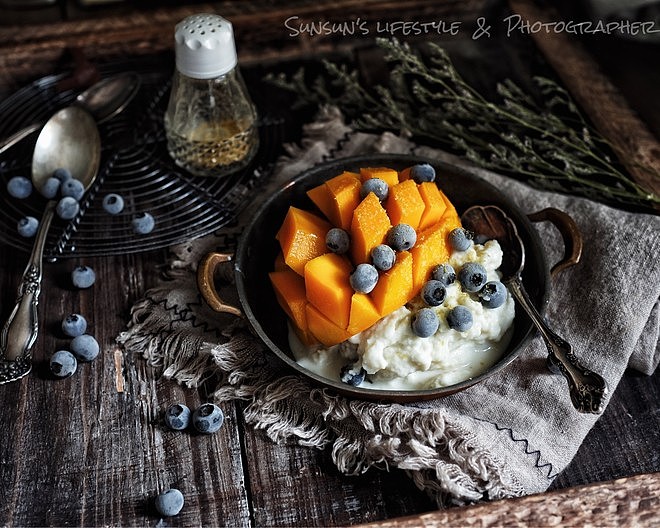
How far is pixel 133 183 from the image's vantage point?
1957 mm

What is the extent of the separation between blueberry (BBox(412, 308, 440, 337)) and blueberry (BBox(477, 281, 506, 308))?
12 cm

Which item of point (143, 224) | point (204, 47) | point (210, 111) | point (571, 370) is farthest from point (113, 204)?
point (571, 370)

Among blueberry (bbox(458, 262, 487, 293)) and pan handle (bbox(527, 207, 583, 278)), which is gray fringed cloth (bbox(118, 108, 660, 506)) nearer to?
pan handle (bbox(527, 207, 583, 278))

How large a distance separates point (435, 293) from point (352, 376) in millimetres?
218

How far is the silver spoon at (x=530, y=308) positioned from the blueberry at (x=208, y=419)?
2.06 feet

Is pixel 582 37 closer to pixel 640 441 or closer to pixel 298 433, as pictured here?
pixel 640 441

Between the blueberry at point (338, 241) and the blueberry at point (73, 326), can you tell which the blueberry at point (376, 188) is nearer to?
the blueberry at point (338, 241)

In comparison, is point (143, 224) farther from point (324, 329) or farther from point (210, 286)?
point (324, 329)

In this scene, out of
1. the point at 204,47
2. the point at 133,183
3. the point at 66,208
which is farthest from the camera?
the point at 133,183

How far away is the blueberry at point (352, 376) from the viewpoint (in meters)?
1.45

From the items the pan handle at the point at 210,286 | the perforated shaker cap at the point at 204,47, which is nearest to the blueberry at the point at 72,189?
the perforated shaker cap at the point at 204,47

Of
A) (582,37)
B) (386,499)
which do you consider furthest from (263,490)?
(582,37)

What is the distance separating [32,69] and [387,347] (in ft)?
4.52

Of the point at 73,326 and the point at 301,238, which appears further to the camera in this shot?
the point at 73,326
